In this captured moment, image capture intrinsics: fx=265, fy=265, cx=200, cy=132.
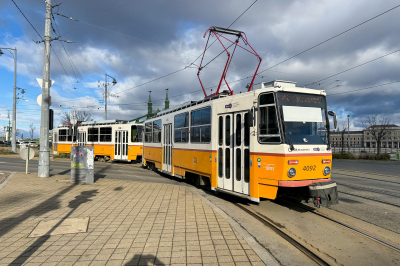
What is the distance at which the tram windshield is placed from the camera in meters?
6.31

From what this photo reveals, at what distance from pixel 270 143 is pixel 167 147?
22.0 ft

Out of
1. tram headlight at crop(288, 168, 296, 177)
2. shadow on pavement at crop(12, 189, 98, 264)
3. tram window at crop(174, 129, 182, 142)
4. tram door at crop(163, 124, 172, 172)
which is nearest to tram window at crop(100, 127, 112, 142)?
tram door at crop(163, 124, 172, 172)

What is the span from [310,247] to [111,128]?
61.7 ft

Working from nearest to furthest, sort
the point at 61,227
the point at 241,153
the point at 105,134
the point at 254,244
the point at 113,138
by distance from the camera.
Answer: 1. the point at 254,244
2. the point at 61,227
3. the point at 241,153
4. the point at 113,138
5. the point at 105,134

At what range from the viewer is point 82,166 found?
995 cm

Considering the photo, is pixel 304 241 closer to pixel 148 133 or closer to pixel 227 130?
pixel 227 130

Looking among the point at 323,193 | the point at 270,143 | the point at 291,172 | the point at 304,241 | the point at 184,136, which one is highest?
the point at 184,136

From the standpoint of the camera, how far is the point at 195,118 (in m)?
9.46

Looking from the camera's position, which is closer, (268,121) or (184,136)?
(268,121)

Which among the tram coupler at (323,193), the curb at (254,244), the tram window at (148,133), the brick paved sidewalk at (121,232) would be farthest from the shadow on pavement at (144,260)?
the tram window at (148,133)

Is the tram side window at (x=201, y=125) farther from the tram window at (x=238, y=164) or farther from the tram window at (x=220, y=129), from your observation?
the tram window at (x=238, y=164)

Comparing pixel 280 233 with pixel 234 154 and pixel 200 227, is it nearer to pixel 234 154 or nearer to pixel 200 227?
pixel 200 227

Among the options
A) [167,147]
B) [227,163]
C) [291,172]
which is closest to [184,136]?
[167,147]

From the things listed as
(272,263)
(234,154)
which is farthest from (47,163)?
(272,263)
